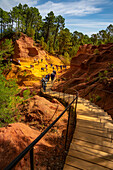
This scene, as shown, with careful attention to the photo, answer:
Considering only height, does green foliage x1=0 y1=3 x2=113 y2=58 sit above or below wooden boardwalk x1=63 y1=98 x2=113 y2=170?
above

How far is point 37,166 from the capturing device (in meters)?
3.94

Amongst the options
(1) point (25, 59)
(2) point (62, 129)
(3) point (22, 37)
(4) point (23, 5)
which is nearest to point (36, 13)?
(4) point (23, 5)

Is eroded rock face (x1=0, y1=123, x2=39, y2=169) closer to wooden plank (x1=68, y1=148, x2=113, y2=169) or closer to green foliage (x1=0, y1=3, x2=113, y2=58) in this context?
wooden plank (x1=68, y1=148, x2=113, y2=169)

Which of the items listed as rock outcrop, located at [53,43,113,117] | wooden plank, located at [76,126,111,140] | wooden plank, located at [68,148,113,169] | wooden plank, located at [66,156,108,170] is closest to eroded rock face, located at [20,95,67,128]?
rock outcrop, located at [53,43,113,117]

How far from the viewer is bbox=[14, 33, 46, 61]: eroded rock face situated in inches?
1365

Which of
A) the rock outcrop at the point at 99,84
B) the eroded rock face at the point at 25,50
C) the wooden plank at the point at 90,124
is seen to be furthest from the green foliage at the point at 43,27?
the wooden plank at the point at 90,124

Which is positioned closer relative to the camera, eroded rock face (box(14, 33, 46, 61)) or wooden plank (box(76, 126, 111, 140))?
wooden plank (box(76, 126, 111, 140))

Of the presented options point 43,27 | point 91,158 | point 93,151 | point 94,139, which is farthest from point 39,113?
point 43,27

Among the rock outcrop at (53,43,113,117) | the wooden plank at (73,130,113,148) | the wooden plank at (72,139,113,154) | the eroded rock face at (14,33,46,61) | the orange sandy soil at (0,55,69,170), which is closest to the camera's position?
the wooden plank at (72,139,113,154)

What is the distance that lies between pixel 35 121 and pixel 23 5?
6197 centimetres

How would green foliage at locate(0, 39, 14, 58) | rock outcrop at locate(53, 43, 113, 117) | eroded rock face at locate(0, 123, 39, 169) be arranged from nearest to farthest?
1. eroded rock face at locate(0, 123, 39, 169)
2. rock outcrop at locate(53, 43, 113, 117)
3. green foliage at locate(0, 39, 14, 58)

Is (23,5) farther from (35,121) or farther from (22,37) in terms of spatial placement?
(35,121)

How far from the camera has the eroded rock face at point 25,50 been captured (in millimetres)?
34669

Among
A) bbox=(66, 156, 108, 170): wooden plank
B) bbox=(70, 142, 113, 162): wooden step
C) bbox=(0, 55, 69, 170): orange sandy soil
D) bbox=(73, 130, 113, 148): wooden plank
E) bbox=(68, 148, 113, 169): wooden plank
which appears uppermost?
bbox=(73, 130, 113, 148): wooden plank
